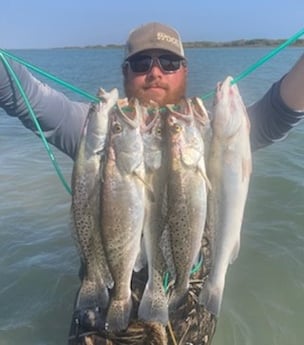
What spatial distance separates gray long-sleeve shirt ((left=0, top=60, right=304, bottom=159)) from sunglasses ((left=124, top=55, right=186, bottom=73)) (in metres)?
0.50

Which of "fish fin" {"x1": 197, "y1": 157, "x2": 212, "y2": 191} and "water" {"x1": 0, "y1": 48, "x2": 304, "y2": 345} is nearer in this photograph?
"fish fin" {"x1": 197, "y1": 157, "x2": 212, "y2": 191}

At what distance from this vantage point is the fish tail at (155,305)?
2916mm

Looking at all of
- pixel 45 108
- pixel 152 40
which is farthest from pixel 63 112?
pixel 152 40

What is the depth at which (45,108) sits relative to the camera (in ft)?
11.7

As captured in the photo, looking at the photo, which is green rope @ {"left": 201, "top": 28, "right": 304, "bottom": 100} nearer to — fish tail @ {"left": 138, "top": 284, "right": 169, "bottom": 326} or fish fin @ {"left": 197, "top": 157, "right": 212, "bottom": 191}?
fish fin @ {"left": 197, "top": 157, "right": 212, "bottom": 191}

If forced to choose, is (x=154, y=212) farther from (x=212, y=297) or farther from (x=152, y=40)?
(x=152, y=40)

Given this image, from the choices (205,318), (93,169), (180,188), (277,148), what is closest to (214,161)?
(180,188)

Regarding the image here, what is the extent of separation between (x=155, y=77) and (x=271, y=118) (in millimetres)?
818

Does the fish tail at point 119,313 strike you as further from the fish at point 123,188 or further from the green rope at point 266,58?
the green rope at point 266,58

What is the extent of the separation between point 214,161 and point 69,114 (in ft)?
4.49

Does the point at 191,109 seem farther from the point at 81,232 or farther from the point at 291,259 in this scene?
the point at 291,259

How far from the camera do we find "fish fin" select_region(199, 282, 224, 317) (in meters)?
2.88

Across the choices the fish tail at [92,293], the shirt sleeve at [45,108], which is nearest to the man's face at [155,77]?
the shirt sleeve at [45,108]

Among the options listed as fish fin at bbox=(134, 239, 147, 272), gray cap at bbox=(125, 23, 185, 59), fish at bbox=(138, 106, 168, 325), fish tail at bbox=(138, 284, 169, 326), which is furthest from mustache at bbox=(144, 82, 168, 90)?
fish tail at bbox=(138, 284, 169, 326)
